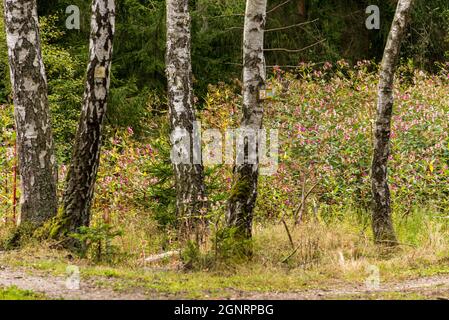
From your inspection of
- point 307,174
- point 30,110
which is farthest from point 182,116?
point 307,174

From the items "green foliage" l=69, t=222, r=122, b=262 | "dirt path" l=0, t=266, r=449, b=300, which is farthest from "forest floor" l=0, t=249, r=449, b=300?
"green foliage" l=69, t=222, r=122, b=262

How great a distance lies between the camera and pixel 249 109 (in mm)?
10406

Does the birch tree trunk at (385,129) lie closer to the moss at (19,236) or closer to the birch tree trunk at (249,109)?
the birch tree trunk at (249,109)

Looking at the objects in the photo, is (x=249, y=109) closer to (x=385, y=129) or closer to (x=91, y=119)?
(x=91, y=119)

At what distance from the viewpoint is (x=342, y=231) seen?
39.9 feet

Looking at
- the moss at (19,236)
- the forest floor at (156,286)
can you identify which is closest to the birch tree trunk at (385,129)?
the forest floor at (156,286)

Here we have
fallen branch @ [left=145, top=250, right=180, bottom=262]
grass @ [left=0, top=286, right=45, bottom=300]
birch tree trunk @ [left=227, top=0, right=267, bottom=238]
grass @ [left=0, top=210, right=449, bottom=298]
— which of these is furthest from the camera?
fallen branch @ [left=145, top=250, right=180, bottom=262]

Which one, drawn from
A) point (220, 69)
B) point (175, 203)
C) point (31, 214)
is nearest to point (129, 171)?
point (175, 203)

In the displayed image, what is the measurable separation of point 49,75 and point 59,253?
37.5ft

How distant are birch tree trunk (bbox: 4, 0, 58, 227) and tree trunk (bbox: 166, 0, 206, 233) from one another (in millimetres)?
2033

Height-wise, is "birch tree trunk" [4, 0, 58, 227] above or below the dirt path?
above

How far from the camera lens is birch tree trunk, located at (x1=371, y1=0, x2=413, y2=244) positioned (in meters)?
11.6

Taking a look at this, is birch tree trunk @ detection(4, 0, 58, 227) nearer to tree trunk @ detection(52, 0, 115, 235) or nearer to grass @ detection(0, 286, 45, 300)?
tree trunk @ detection(52, 0, 115, 235)

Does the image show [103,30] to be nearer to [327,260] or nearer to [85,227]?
[85,227]
